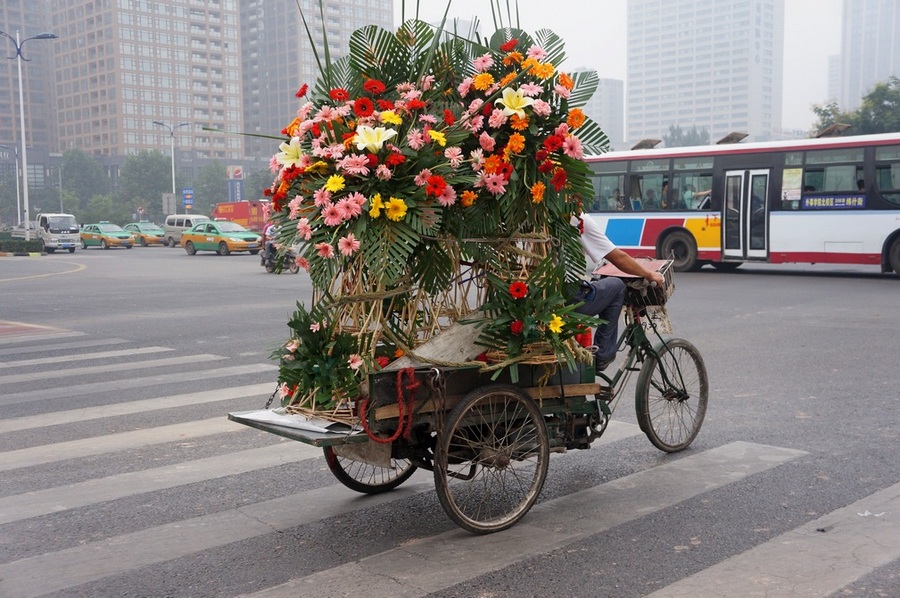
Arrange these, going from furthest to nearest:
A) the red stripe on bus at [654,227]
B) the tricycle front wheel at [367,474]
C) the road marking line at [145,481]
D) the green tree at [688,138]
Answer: the green tree at [688,138] → the red stripe on bus at [654,227] → the tricycle front wheel at [367,474] → the road marking line at [145,481]

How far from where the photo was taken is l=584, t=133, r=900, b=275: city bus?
60.2 ft

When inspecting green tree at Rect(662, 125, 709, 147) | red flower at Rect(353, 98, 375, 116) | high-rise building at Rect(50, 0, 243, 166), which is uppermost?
high-rise building at Rect(50, 0, 243, 166)

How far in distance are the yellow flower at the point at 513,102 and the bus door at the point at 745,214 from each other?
55.9 feet

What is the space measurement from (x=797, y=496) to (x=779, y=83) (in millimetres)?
169477

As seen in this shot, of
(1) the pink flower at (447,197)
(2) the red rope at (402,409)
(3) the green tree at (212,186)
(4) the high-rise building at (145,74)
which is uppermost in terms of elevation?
(4) the high-rise building at (145,74)

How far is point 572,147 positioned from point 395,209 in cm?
96

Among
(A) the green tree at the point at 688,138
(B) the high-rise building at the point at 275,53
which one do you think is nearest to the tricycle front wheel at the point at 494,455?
(A) the green tree at the point at 688,138

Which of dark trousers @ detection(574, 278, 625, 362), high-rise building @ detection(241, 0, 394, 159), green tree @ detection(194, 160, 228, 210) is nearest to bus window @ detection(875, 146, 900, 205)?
dark trousers @ detection(574, 278, 625, 362)

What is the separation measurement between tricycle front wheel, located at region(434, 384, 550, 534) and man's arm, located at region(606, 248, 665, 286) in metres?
1.00

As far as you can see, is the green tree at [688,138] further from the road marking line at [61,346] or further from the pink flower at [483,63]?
the pink flower at [483,63]

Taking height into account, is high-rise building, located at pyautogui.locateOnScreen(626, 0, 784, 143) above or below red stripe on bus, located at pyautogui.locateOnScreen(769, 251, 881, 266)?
above

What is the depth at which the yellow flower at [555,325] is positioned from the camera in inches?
166

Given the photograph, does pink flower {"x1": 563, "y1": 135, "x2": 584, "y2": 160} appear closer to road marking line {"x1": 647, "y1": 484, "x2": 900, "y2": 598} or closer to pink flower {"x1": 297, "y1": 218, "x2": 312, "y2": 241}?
Result: pink flower {"x1": 297, "y1": 218, "x2": 312, "y2": 241}

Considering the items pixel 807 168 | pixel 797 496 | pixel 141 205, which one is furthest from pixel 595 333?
pixel 141 205
